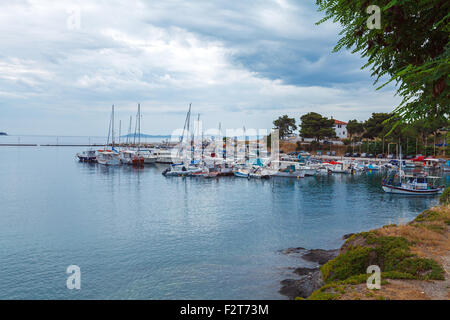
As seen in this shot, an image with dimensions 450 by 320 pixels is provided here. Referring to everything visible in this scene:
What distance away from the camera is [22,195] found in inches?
1684

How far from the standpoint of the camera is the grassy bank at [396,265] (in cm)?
866

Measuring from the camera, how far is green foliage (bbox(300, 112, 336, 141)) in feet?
340

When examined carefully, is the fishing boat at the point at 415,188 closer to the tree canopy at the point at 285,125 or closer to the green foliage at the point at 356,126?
the green foliage at the point at 356,126

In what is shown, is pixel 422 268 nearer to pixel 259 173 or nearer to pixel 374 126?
pixel 259 173

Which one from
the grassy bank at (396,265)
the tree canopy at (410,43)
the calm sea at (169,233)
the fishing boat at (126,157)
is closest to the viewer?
the tree canopy at (410,43)

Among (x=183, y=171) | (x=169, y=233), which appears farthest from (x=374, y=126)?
(x=169, y=233)

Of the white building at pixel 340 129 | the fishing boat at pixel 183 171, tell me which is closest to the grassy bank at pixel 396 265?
the fishing boat at pixel 183 171

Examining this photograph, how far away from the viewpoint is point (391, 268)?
36.1 feet

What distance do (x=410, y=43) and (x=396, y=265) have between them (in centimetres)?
767

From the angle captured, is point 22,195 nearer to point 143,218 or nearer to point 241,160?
point 143,218

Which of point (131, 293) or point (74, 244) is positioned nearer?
point (131, 293)
